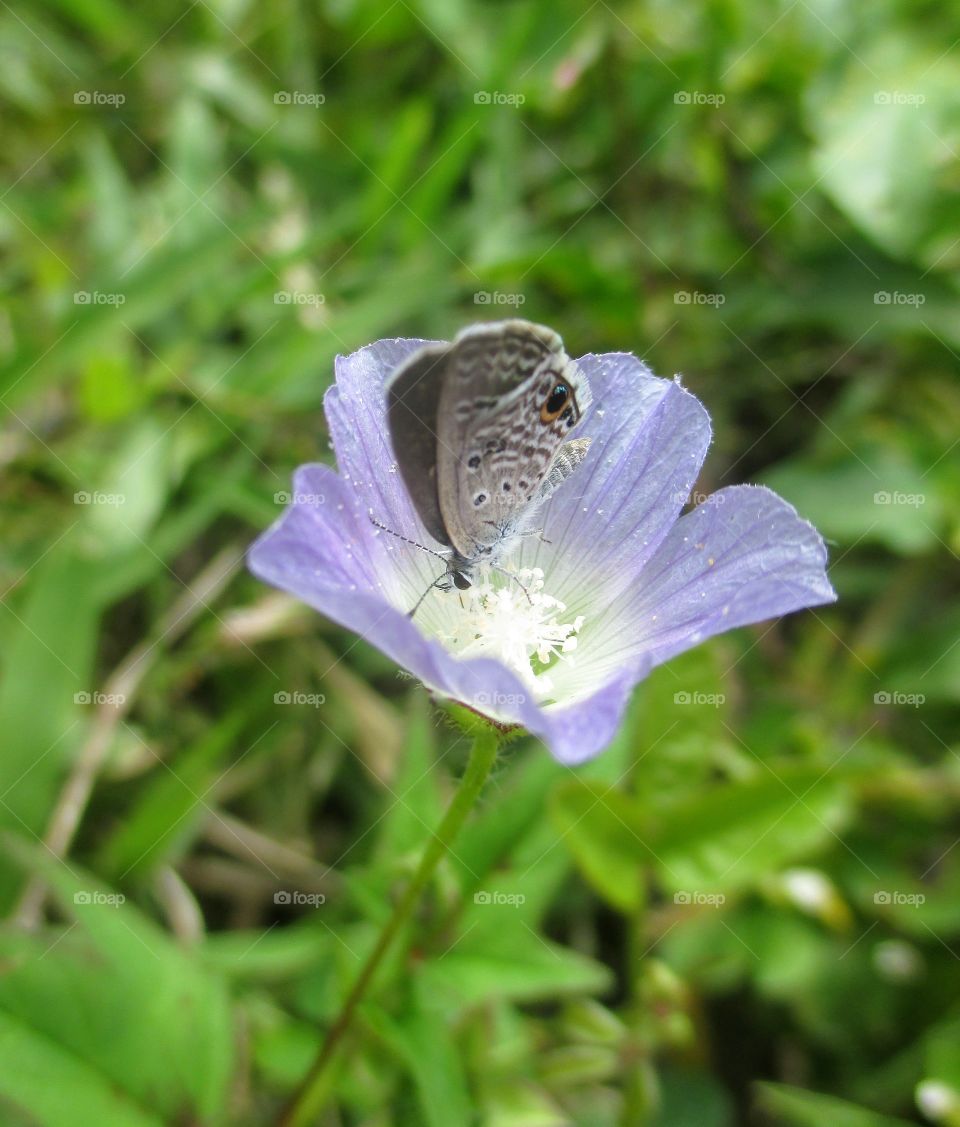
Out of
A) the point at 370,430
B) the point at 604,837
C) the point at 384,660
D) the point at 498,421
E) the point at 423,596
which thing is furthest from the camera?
the point at 384,660

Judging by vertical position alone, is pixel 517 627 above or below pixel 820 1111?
above

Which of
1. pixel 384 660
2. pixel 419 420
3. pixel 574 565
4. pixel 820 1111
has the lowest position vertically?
pixel 384 660

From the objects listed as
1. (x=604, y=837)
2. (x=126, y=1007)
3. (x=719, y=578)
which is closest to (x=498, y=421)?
(x=719, y=578)

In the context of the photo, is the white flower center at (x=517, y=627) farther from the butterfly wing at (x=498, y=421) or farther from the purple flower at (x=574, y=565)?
the butterfly wing at (x=498, y=421)

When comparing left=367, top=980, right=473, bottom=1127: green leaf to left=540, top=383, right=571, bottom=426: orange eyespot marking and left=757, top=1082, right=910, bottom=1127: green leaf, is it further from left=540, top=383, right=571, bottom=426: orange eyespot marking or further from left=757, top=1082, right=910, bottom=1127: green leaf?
left=540, top=383, right=571, bottom=426: orange eyespot marking

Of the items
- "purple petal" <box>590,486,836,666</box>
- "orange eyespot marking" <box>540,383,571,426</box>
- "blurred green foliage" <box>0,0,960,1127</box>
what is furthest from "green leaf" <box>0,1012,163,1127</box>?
"orange eyespot marking" <box>540,383,571,426</box>

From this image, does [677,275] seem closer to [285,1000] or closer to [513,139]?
[513,139]

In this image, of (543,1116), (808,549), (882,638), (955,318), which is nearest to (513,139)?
(955,318)

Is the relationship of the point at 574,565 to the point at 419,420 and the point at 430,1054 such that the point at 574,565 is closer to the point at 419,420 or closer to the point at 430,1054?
the point at 419,420
